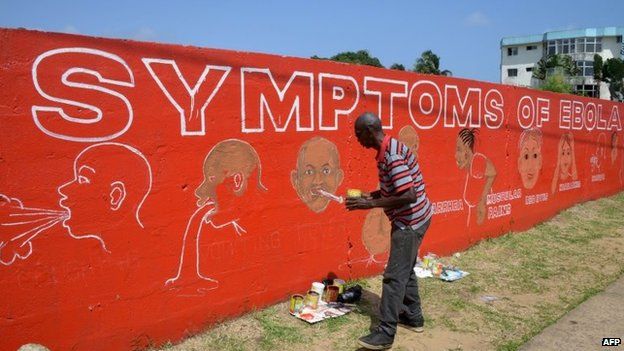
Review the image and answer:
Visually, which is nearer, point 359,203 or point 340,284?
point 359,203

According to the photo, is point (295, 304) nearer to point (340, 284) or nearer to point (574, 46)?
point (340, 284)

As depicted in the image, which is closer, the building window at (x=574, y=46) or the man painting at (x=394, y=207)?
the man painting at (x=394, y=207)

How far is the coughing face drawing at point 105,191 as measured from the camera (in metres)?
2.93

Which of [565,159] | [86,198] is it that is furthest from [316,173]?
[565,159]

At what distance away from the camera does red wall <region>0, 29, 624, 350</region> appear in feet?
9.12

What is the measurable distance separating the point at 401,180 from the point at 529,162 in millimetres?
4796

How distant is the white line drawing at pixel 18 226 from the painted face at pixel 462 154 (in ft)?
14.7

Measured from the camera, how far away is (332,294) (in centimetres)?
423

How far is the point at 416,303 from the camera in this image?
3.82 meters

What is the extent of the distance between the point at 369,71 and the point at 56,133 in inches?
113

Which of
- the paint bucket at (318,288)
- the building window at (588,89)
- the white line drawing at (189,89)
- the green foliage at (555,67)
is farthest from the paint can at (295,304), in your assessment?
the building window at (588,89)

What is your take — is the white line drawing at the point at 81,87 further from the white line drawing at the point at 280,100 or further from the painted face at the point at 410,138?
the painted face at the point at 410,138

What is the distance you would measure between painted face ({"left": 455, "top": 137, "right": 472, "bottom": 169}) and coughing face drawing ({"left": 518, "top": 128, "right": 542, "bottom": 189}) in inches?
57.0

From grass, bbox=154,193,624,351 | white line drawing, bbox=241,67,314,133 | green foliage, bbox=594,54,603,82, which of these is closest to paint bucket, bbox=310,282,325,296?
grass, bbox=154,193,624,351
